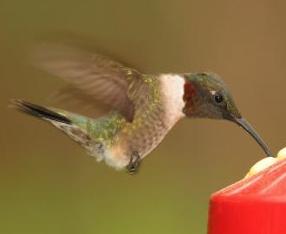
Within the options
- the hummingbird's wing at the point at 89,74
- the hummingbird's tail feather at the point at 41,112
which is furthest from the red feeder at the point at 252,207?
the hummingbird's tail feather at the point at 41,112

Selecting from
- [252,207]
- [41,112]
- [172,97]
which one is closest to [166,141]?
[172,97]

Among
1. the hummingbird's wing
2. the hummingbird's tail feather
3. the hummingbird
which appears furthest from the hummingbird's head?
the hummingbird's tail feather

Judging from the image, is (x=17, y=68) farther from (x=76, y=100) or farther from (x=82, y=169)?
(x=76, y=100)

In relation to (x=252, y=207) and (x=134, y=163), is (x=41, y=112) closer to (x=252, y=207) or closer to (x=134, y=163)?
(x=134, y=163)

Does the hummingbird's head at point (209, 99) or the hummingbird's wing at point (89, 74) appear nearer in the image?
the hummingbird's wing at point (89, 74)

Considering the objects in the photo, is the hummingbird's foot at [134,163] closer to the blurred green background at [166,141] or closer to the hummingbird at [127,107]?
the hummingbird at [127,107]

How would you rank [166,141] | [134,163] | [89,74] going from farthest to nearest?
1. [166,141]
2. [134,163]
3. [89,74]

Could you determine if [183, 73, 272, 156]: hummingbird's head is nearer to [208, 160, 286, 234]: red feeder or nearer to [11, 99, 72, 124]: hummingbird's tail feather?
[11, 99, 72, 124]: hummingbird's tail feather
